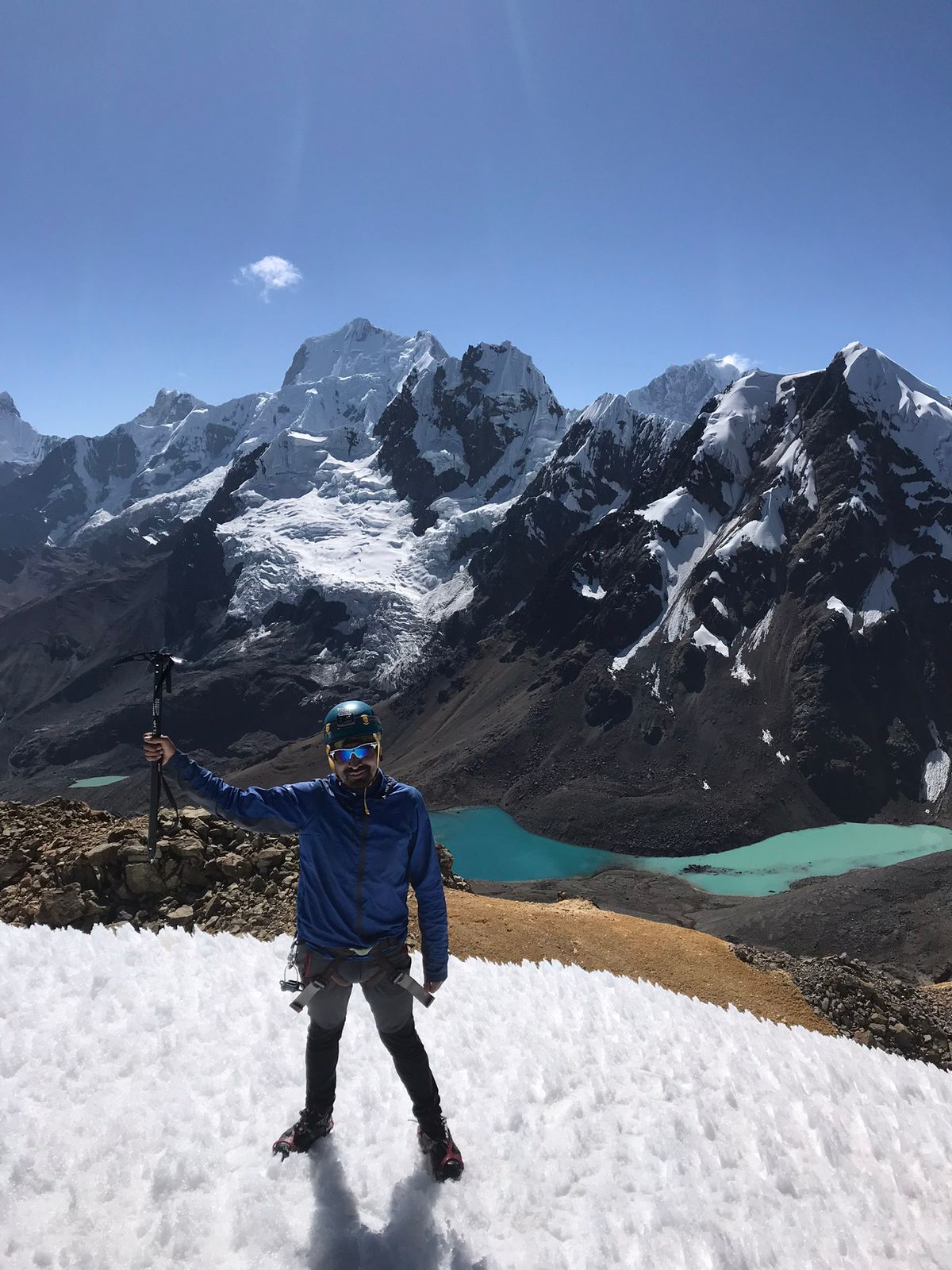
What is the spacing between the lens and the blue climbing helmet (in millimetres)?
6297

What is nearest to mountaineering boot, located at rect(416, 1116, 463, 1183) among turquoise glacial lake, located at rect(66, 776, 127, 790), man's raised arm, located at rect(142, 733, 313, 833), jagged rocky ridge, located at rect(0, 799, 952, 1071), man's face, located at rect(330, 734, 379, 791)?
man's raised arm, located at rect(142, 733, 313, 833)

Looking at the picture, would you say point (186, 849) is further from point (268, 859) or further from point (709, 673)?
point (709, 673)

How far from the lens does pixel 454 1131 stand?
7301mm

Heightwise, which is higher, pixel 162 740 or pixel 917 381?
pixel 917 381

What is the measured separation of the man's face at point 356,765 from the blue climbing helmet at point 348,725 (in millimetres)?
37

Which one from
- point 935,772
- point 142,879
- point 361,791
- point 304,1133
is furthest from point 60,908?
point 935,772

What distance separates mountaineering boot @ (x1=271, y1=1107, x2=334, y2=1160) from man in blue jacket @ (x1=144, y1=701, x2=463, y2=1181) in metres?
0.02

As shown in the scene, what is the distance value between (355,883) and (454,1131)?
10.6ft

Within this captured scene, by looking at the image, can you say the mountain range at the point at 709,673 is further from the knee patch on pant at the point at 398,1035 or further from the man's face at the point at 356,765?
the man's face at the point at 356,765

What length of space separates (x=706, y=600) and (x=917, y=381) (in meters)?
74.1

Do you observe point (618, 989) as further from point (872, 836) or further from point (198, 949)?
point (872, 836)

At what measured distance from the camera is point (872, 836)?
106m

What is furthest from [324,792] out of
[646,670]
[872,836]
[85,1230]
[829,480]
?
[829,480]

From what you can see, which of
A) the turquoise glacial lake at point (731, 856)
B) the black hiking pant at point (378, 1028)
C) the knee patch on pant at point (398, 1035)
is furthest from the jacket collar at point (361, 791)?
the turquoise glacial lake at point (731, 856)
